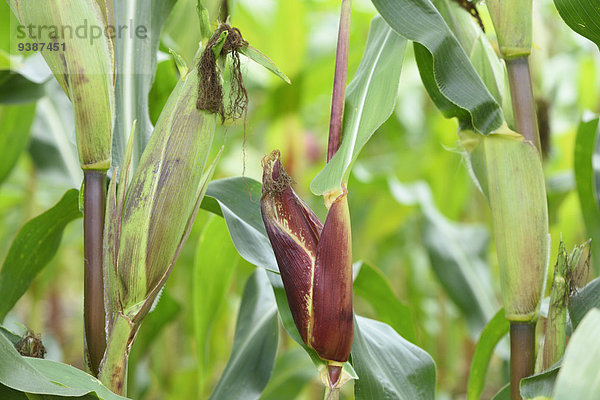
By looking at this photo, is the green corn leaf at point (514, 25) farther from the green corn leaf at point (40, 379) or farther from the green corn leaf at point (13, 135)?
the green corn leaf at point (13, 135)

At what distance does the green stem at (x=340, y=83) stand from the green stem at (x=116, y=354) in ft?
0.78

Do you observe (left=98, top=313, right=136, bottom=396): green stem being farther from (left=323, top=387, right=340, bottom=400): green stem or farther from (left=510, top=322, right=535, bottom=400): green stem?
(left=510, top=322, right=535, bottom=400): green stem

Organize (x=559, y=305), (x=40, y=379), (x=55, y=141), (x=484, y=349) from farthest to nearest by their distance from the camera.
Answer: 1. (x=55, y=141)
2. (x=484, y=349)
3. (x=559, y=305)
4. (x=40, y=379)

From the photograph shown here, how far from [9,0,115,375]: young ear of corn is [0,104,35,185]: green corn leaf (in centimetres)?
50

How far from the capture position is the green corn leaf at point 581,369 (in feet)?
1.09

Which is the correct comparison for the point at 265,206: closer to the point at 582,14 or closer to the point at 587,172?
the point at 582,14

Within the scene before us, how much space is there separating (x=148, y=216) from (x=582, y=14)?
1.54 feet

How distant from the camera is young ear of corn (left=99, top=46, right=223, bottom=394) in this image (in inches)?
19.5

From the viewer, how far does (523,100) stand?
0.58 m

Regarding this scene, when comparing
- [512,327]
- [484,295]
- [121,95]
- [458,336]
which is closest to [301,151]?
[484,295]

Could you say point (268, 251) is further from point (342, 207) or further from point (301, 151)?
point (301, 151)

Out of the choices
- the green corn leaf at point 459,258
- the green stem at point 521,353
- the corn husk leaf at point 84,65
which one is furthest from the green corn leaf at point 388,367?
the green corn leaf at point 459,258

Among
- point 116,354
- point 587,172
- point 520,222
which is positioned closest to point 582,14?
point 520,222

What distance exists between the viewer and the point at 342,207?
1.61 feet
